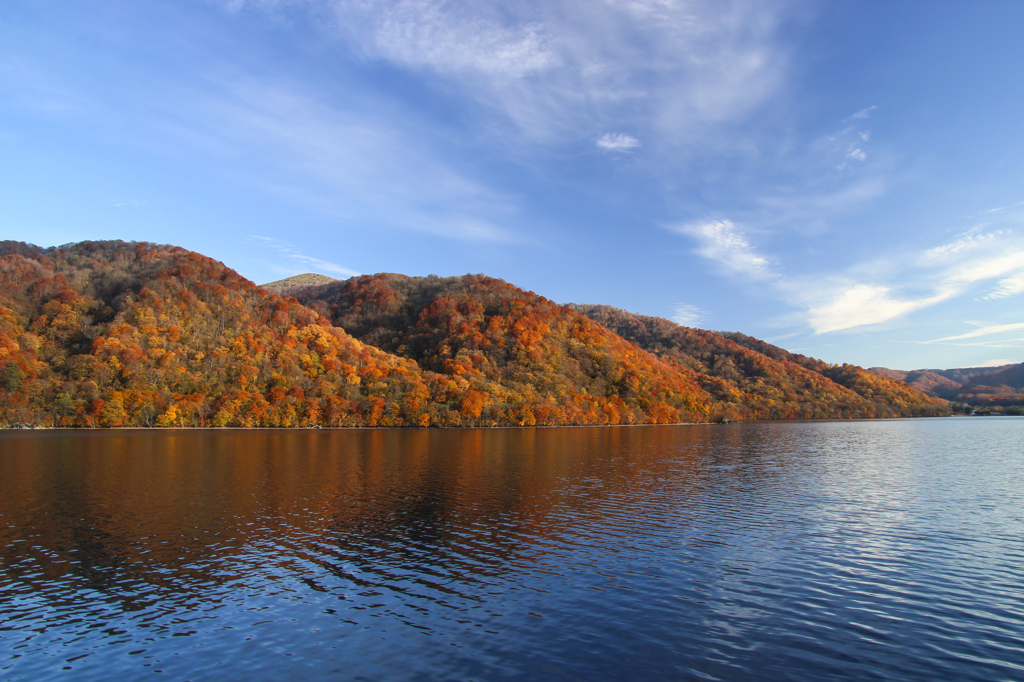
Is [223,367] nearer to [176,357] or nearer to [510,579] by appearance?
[176,357]

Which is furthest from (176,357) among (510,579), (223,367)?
(510,579)

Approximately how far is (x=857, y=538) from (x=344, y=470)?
43517mm

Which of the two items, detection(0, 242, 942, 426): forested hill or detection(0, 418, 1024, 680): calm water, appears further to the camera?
detection(0, 242, 942, 426): forested hill

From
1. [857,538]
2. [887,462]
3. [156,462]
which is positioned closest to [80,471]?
[156,462]

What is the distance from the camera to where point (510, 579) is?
21.5 metres

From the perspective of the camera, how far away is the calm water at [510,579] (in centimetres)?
1470

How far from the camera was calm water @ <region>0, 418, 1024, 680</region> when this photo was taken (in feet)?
48.2

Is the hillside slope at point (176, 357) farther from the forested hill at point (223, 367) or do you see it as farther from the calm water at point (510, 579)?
the calm water at point (510, 579)

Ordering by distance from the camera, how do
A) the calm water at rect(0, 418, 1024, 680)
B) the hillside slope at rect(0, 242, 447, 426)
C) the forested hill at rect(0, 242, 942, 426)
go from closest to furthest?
the calm water at rect(0, 418, 1024, 680) → the hillside slope at rect(0, 242, 447, 426) → the forested hill at rect(0, 242, 942, 426)

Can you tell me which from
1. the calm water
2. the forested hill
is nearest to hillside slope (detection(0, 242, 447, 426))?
the forested hill

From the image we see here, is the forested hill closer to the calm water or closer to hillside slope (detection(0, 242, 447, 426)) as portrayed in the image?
hillside slope (detection(0, 242, 447, 426))

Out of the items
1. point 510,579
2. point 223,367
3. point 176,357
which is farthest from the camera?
point 223,367

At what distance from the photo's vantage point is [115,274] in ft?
574

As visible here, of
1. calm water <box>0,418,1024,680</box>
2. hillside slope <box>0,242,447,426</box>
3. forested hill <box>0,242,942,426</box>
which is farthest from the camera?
forested hill <box>0,242,942,426</box>
